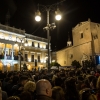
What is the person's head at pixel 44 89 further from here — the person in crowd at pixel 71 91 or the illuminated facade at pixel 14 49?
the illuminated facade at pixel 14 49

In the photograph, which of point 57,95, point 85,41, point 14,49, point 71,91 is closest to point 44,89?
point 57,95

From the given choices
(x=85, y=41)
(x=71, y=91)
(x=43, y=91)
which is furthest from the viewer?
(x=85, y=41)

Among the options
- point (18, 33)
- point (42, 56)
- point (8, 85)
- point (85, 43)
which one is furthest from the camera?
point (42, 56)

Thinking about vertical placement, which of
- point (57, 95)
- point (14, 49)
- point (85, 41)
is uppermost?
point (85, 41)

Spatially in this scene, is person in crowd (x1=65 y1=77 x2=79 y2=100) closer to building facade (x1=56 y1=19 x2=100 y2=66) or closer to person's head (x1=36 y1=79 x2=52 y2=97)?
person's head (x1=36 y1=79 x2=52 y2=97)

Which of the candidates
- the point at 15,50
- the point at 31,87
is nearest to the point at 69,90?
the point at 31,87

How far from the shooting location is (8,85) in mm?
6125

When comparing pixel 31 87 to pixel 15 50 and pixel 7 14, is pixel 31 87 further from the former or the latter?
pixel 7 14

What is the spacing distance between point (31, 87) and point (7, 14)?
5070cm

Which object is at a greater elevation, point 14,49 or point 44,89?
point 14,49

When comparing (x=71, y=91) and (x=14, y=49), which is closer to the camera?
(x=71, y=91)

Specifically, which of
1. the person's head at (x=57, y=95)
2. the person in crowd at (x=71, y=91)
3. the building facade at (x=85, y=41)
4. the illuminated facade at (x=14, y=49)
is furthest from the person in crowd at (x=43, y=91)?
the illuminated facade at (x=14, y=49)

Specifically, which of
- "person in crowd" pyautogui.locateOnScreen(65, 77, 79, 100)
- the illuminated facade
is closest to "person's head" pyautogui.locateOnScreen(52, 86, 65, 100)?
"person in crowd" pyautogui.locateOnScreen(65, 77, 79, 100)

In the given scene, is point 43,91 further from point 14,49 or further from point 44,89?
point 14,49
